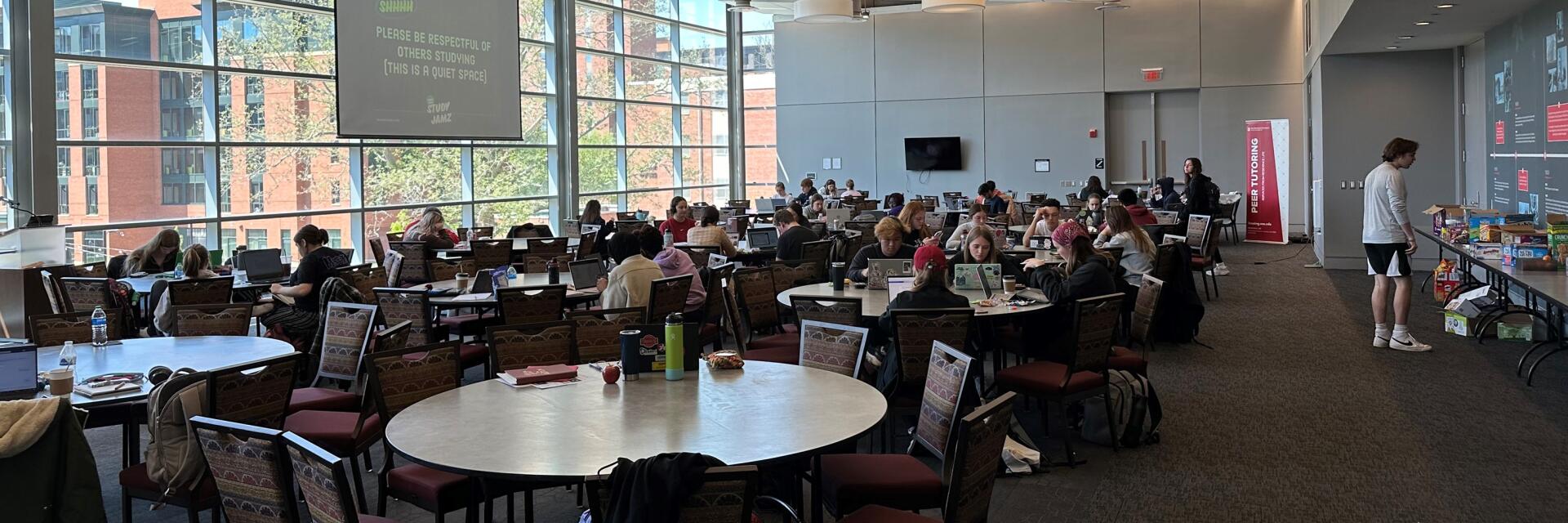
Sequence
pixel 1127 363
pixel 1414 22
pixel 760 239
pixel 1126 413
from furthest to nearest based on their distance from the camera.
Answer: pixel 760 239, pixel 1414 22, pixel 1127 363, pixel 1126 413

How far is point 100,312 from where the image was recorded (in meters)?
5.05

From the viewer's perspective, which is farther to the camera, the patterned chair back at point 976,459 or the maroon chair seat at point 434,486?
the maroon chair seat at point 434,486

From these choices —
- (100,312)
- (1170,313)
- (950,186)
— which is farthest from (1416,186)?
(100,312)

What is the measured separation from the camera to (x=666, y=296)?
644cm

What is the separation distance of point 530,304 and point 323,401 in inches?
60.5

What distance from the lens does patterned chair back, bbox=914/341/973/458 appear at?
138 inches

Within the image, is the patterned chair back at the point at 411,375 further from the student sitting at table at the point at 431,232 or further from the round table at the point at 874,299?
the student sitting at table at the point at 431,232

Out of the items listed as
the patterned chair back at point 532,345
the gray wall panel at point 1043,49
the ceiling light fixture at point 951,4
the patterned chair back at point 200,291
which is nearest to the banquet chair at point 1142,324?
the patterned chair back at point 532,345

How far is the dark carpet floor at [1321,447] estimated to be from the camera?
4.55 m

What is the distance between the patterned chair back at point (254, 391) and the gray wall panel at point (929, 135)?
57.0 feet

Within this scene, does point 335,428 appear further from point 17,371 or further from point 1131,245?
point 1131,245

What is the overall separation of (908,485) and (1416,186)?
37.5 feet

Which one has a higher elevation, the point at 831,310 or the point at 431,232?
the point at 431,232

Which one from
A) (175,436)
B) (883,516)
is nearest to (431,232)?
(175,436)
